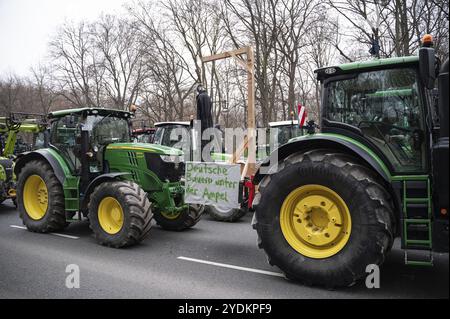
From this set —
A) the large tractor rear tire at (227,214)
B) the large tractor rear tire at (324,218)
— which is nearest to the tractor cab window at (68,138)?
the large tractor rear tire at (227,214)

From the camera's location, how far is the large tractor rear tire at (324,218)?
13.0ft

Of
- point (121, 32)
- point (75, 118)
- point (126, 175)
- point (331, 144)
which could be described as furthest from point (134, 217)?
point (121, 32)

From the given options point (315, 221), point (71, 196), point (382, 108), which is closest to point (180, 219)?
point (71, 196)

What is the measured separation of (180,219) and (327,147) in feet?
12.6

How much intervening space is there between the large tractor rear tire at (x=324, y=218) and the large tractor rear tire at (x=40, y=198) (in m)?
4.25

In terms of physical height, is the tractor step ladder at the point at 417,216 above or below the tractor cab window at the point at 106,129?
below

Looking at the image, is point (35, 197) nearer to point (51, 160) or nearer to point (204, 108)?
point (51, 160)

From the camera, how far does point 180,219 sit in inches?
294

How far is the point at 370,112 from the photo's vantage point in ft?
14.6

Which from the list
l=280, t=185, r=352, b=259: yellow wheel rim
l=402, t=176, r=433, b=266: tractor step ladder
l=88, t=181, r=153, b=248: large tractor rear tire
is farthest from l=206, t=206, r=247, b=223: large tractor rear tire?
l=402, t=176, r=433, b=266: tractor step ladder

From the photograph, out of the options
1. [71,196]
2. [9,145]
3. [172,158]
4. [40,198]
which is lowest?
[40,198]

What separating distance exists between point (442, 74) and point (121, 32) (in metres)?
35.6

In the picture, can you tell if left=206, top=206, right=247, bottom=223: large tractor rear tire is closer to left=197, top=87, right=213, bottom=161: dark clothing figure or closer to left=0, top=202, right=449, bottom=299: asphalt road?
left=0, top=202, right=449, bottom=299: asphalt road

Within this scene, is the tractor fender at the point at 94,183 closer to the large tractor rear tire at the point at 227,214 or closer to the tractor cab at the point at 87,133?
the tractor cab at the point at 87,133
